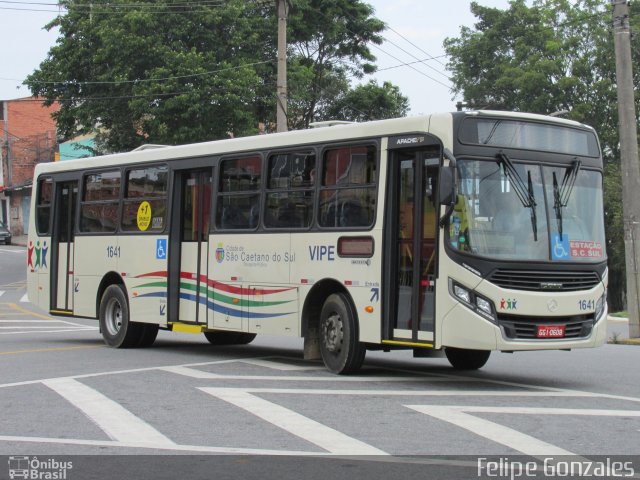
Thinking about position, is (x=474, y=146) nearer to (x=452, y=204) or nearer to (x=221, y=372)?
(x=452, y=204)

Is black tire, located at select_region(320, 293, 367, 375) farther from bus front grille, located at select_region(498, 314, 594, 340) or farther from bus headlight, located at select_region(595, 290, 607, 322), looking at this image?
bus headlight, located at select_region(595, 290, 607, 322)

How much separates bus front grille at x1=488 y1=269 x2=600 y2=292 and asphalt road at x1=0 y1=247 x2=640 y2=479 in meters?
1.14

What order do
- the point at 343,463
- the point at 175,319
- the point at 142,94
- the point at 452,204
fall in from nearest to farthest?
the point at 343,463 < the point at 452,204 < the point at 175,319 < the point at 142,94

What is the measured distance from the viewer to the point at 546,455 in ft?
25.1

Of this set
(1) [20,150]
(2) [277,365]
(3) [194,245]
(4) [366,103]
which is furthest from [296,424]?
(1) [20,150]

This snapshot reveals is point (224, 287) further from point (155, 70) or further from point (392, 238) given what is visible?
point (155, 70)

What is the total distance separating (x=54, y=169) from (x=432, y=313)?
9954 mm

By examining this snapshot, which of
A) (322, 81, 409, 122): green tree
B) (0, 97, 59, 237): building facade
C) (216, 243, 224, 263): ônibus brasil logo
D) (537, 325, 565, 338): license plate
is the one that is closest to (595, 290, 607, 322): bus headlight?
(537, 325, 565, 338): license plate

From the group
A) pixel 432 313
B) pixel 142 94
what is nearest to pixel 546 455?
pixel 432 313

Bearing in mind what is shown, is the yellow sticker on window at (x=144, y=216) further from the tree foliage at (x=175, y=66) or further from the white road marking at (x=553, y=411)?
the tree foliage at (x=175, y=66)

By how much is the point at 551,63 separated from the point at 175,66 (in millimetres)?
21092

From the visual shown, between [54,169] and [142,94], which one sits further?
[142,94]

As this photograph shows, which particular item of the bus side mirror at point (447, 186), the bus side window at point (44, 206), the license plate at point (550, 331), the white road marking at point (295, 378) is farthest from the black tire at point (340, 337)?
the bus side window at point (44, 206)

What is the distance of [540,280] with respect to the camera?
445 inches
